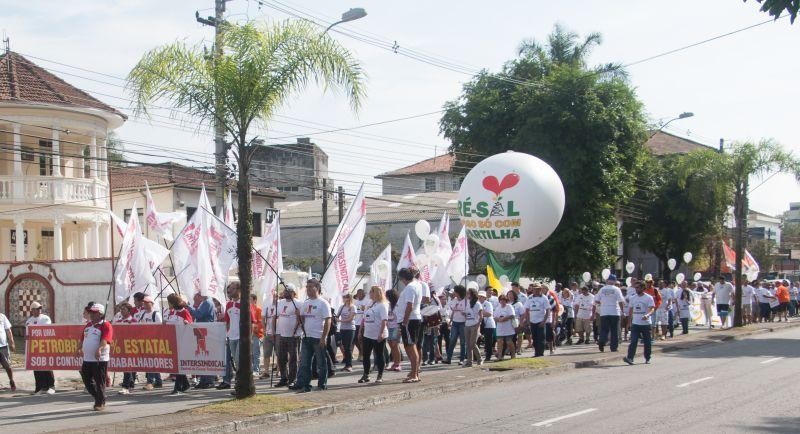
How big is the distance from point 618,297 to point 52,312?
15.7 metres

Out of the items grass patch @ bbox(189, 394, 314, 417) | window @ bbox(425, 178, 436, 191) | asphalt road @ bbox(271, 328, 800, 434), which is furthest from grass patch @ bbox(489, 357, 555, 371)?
window @ bbox(425, 178, 436, 191)

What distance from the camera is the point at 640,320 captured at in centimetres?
1791

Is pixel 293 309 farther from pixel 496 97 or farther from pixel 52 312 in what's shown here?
pixel 496 97

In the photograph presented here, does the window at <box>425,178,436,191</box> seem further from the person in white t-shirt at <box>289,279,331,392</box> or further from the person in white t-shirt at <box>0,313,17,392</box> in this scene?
the person in white t-shirt at <box>289,279,331,392</box>

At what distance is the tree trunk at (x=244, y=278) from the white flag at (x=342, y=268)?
4.52m

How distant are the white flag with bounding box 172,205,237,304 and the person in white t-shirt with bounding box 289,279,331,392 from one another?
3.92 meters

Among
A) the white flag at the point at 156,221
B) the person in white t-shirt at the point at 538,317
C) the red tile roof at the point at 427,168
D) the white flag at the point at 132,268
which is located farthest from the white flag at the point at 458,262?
the red tile roof at the point at 427,168

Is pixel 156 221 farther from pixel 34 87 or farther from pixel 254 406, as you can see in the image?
pixel 34 87

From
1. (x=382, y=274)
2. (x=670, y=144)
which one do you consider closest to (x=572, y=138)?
(x=382, y=274)

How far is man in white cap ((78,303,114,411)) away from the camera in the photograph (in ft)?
40.1

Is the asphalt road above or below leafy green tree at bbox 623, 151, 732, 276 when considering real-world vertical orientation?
below

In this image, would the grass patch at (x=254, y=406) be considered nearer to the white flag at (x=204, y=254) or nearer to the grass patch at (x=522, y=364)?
the grass patch at (x=522, y=364)

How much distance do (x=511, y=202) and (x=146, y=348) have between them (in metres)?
7.71

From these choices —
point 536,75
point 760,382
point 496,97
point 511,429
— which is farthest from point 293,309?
point 536,75
